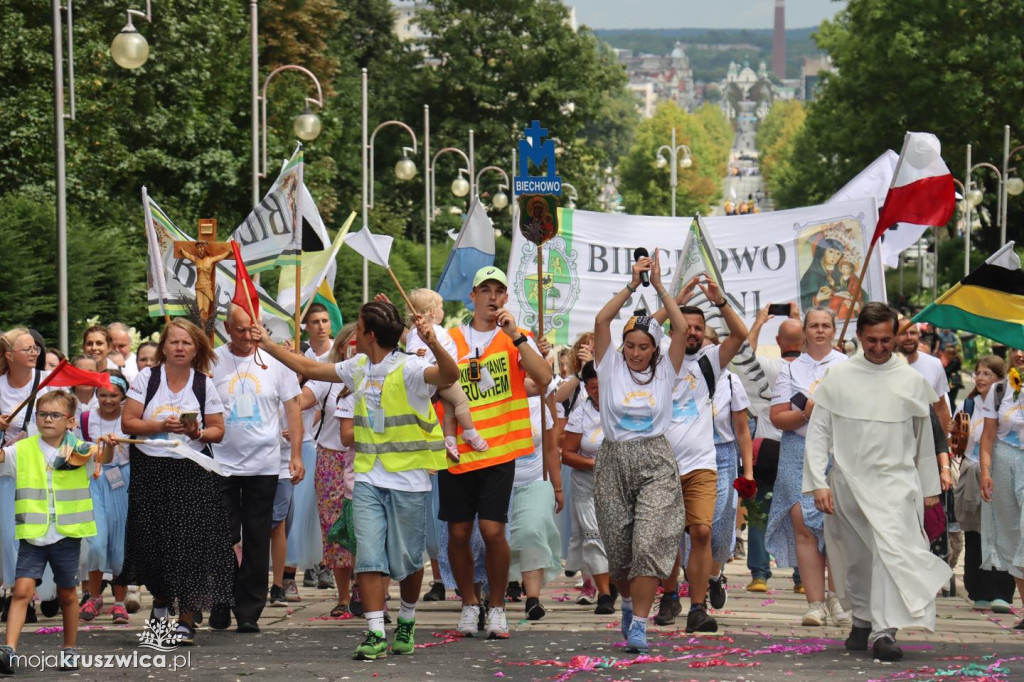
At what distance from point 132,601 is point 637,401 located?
3542 mm

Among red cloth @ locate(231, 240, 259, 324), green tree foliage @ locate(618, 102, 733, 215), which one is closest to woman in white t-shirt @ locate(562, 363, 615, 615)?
red cloth @ locate(231, 240, 259, 324)

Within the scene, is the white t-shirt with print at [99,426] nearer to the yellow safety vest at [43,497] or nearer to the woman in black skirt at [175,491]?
the woman in black skirt at [175,491]

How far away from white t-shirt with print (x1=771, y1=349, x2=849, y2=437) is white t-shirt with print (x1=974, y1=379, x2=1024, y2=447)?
115 cm

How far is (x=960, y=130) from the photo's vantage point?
5434cm

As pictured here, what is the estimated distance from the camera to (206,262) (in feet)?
35.0

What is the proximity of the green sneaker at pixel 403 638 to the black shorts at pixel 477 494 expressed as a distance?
82 centimetres

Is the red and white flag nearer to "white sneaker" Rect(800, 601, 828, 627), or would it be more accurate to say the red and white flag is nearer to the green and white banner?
the green and white banner

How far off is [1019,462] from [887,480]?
2119 millimetres

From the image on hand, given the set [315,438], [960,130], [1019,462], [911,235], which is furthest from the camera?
[960,130]

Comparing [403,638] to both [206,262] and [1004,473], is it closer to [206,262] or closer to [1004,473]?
[206,262]

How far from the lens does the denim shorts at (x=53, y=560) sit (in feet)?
27.8

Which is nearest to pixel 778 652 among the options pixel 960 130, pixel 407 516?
pixel 407 516

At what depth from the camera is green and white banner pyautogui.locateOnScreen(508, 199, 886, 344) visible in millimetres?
15445

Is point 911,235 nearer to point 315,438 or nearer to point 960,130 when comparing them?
point 315,438
